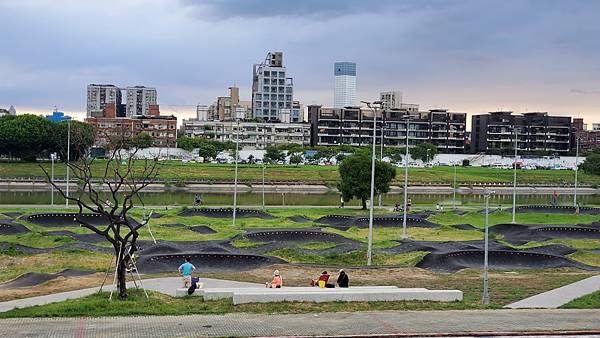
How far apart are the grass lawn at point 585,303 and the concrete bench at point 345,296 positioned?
11.4 ft

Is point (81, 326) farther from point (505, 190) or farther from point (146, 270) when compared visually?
point (505, 190)

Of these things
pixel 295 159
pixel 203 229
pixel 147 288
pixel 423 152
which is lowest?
pixel 203 229

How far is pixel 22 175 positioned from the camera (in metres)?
99.5

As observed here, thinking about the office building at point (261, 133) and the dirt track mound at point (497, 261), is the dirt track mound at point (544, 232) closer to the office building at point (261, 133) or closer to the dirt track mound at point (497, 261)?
the dirt track mound at point (497, 261)

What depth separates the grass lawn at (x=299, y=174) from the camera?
341 ft

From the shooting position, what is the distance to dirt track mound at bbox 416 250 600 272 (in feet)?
110

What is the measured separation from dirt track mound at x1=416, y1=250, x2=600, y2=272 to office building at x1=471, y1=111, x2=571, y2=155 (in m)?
130

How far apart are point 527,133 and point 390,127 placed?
108 ft

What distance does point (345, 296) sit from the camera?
71.7ft

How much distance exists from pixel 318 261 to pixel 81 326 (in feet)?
58.4

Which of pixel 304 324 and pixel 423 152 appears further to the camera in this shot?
pixel 423 152

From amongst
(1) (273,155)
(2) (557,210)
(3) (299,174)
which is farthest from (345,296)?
(1) (273,155)

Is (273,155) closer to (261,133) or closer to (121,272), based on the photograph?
(261,133)

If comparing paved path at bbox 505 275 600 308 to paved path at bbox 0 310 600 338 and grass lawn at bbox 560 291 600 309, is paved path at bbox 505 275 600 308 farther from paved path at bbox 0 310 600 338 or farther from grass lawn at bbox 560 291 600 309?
paved path at bbox 0 310 600 338
